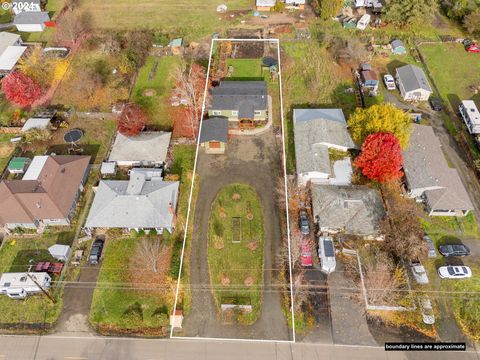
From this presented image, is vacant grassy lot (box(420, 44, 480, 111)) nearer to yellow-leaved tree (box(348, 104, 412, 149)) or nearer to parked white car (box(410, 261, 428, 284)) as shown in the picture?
yellow-leaved tree (box(348, 104, 412, 149))

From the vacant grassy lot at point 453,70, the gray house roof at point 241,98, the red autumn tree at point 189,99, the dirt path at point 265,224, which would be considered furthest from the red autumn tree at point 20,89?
the vacant grassy lot at point 453,70

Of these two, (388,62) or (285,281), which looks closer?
(285,281)

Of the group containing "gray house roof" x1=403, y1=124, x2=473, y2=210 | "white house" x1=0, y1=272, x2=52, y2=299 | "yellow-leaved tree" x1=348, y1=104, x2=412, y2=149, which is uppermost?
"yellow-leaved tree" x1=348, y1=104, x2=412, y2=149

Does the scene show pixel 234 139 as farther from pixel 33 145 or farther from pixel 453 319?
pixel 453 319

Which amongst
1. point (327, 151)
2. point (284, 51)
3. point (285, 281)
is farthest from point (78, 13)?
point (285, 281)

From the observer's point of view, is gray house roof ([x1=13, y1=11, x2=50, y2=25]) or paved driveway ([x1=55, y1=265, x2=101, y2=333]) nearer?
paved driveway ([x1=55, y1=265, x2=101, y2=333])

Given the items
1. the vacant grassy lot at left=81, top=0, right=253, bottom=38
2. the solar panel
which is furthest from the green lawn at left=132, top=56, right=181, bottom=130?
the solar panel
